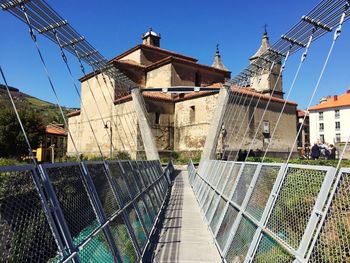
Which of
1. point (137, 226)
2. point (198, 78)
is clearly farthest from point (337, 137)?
point (137, 226)

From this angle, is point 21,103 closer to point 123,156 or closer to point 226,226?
point 123,156

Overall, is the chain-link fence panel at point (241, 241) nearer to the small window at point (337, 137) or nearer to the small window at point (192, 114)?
the small window at point (192, 114)

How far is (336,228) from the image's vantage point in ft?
8.08

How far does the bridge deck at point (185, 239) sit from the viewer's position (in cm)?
542

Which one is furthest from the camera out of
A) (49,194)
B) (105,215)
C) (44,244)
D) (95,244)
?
(105,215)

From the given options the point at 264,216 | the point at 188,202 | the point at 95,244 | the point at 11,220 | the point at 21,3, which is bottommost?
the point at 188,202

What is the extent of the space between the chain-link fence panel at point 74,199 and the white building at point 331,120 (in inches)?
2230

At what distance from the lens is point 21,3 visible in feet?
19.6

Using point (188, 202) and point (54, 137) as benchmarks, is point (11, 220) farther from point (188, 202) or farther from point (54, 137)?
point (54, 137)

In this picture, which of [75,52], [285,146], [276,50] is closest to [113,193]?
[75,52]

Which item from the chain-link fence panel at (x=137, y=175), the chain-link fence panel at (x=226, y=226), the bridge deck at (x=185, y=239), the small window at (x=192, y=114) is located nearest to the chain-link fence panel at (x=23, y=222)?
the bridge deck at (x=185, y=239)

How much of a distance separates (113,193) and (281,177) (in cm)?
228

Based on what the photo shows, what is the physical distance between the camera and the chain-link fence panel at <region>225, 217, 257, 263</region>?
13.3 ft

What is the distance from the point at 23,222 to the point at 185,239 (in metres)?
4.64
